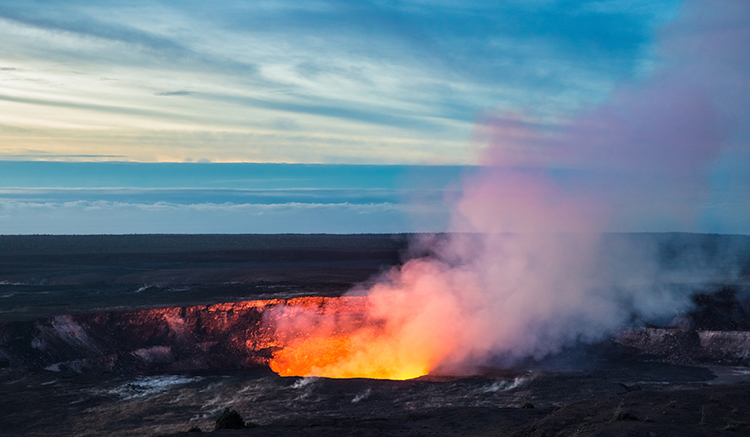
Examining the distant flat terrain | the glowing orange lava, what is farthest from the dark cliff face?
the distant flat terrain

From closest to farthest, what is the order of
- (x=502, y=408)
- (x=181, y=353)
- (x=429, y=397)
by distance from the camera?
(x=502, y=408)
(x=429, y=397)
(x=181, y=353)

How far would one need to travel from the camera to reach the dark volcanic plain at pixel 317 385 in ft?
52.3

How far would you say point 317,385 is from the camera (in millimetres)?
22062

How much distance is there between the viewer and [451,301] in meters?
29.7

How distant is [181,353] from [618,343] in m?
21.3

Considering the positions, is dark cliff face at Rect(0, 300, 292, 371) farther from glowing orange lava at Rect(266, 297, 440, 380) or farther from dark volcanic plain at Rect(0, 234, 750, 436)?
glowing orange lava at Rect(266, 297, 440, 380)

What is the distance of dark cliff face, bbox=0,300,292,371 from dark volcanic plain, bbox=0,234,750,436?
65 mm

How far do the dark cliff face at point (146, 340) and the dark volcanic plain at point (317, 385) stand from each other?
65mm

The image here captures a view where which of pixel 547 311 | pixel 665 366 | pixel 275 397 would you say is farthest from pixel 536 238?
pixel 275 397

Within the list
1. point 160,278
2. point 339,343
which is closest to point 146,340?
point 339,343

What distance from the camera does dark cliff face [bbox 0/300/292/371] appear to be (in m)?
27.0

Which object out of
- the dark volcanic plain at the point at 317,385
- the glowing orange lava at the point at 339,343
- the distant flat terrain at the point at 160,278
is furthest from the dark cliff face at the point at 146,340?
the distant flat terrain at the point at 160,278

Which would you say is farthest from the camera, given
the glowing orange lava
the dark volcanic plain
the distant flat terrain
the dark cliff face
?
the distant flat terrain

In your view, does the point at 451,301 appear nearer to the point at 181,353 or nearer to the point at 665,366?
the point at 665,366
